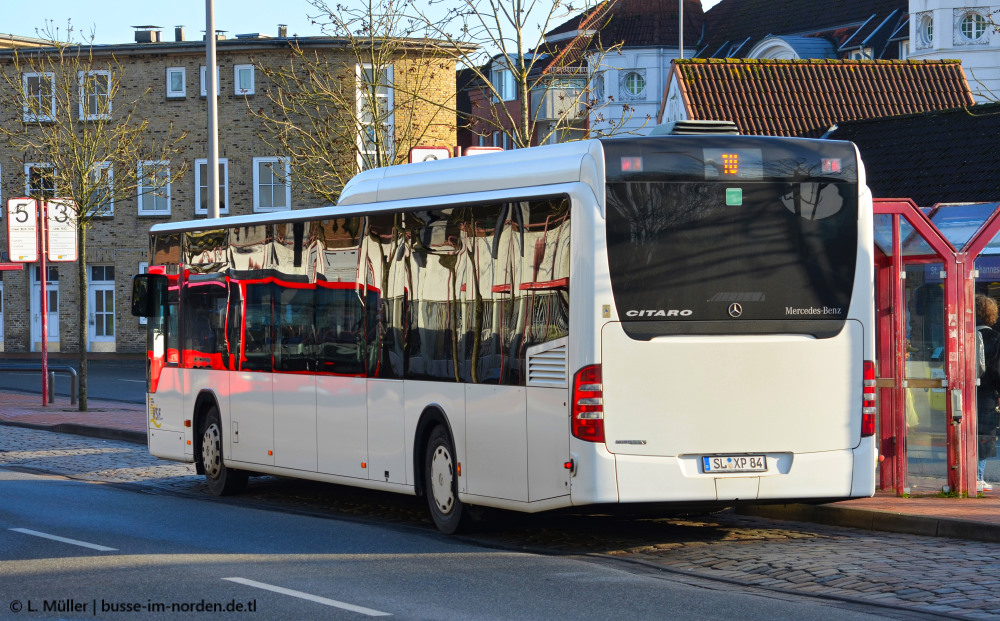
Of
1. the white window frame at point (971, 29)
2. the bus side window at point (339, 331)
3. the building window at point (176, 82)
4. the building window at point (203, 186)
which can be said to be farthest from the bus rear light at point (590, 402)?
the white window frame at point (971, 29)

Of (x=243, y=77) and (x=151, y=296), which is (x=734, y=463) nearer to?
(x=151, y=296)

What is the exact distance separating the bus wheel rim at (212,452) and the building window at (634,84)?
67752 mm

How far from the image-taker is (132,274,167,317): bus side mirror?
58.3ft

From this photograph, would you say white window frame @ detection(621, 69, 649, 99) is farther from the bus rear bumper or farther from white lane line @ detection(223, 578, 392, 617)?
white lane line @ detection(223, 578, 392, 617)

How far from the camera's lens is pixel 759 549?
11.4 meters

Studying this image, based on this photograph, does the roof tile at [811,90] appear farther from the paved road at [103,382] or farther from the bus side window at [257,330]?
the bus side window at [257,330]

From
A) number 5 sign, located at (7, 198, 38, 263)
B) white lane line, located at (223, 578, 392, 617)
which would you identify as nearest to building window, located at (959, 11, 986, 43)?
number 5 sign, located at (7, 198, 38, 263)

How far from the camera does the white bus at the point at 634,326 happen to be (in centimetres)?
1099

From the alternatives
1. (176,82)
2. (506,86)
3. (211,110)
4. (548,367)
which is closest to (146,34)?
(176,82)

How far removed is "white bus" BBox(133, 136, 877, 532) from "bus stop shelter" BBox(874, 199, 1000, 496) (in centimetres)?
242

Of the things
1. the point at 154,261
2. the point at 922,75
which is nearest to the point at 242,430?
the point at 154,261

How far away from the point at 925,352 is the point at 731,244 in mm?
3685

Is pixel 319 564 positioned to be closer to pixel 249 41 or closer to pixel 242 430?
pixel 242 430

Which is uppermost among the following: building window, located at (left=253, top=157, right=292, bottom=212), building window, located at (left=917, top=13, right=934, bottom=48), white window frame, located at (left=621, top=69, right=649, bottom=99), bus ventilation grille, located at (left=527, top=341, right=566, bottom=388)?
white window frame, located at (left=621, top=69, right=649, bottom=99)
